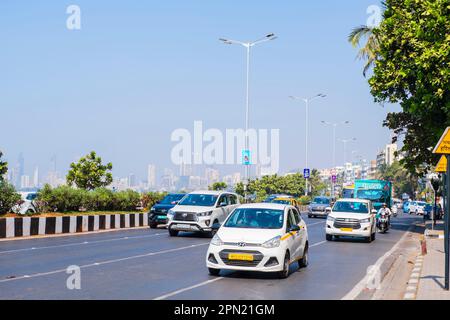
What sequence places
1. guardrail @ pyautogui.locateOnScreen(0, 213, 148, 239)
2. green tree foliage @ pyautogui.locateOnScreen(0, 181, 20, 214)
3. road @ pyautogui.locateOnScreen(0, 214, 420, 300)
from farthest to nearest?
1. green tree foliage @ pyautogui.locateOnScreen(0, 181, 20, 214)
2. guardrail @ pyautogui.locateOnScreen(0, 213, 148, 239)
3. road @ pyautogui.locateOnScreen(0, 214, 420, 300)

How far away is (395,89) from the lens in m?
32.5

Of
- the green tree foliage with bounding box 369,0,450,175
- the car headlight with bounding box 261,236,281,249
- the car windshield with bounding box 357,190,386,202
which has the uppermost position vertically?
the green tree foliage with bounding box 369,0,450,175

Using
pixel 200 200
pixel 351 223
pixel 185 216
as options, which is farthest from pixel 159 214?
pixel 351 223

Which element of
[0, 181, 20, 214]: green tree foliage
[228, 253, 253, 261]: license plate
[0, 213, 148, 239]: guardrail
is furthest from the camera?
[0, 181, 20, 214]: green tree foliage

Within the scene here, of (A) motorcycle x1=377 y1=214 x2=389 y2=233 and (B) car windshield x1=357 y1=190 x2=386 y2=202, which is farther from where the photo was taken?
(B) car windshield x1=357 y1=190 x2=386 y2=202

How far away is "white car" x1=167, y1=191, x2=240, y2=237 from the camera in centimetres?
2608

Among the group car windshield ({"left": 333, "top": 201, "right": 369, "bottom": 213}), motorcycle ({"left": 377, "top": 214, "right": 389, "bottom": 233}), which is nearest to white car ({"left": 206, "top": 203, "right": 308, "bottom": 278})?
car windshield ({"left": 333, "top": 201, "right": 369, "bottom": 213})

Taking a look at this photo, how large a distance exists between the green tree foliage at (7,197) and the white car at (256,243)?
13329 millimetres

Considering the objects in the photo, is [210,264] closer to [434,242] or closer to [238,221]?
[238,221]

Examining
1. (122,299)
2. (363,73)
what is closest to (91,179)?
(363,73)

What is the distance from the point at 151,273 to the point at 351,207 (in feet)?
48.7

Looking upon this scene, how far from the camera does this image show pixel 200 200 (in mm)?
27469

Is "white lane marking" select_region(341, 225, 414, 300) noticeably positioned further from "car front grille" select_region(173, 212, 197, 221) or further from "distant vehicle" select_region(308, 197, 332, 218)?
"distant vehicle" select_region(308, 197, 332, 218)

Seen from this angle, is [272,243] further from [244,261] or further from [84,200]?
[84,200]
